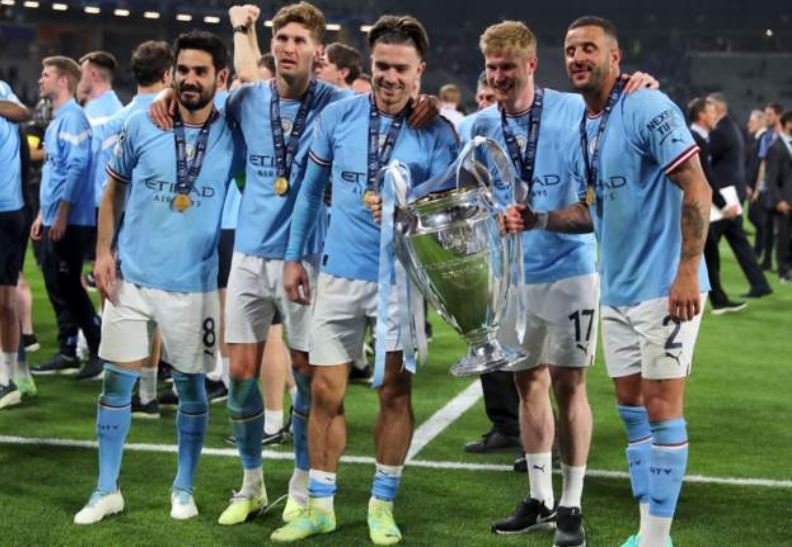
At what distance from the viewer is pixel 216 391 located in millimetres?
7477

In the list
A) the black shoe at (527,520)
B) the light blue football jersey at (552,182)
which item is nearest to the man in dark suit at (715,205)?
the light blue football jersey at (552,182)

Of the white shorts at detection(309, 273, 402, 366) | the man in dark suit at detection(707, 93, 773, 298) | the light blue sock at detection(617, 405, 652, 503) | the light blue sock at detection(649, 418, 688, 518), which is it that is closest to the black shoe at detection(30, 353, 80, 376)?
the white shorts at detection(309, 273, 402, 366)

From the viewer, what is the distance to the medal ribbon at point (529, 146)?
4.84m

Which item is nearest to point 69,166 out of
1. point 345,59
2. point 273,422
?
point 345,59

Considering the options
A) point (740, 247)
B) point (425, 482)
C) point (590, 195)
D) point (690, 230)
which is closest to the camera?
point (690, 230)

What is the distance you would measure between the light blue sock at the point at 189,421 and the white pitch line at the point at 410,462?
0.93 m

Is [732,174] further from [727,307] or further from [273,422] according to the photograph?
[273,422]

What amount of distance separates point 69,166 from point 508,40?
13.0ft

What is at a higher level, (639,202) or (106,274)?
(639,202)

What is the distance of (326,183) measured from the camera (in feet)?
16.2

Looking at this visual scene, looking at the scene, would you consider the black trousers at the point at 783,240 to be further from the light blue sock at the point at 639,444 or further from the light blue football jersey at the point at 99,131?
the light blue sock at the point at 639,444

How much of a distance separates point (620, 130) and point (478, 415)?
10.3ft

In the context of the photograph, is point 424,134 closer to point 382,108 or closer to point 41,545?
point 382,108

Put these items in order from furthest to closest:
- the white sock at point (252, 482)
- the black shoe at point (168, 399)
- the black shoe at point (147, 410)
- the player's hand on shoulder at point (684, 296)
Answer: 1. the black shoe at point (168, 399)
2. the black shoe at point (147, 410)
3. the white sock at point (252, 482)
4. the player's hand on shoulder at point (684, 296)
